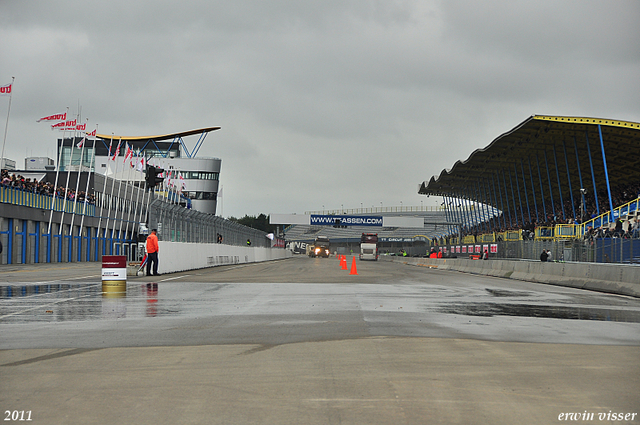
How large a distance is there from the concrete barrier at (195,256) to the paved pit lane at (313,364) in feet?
55.7

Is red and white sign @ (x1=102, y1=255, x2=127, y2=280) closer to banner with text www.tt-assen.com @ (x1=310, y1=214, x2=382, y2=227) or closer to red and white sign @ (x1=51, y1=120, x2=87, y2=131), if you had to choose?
red and white sign @ (x1=51, y1=120, x2=87, y2=131)

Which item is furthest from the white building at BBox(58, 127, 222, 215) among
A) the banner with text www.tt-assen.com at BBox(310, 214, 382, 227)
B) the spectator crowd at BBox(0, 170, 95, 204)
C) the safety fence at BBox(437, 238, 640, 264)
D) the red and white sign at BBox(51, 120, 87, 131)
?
the safety fence at BBox(437, 238, 640, 264)

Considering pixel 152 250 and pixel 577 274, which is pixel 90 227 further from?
pixel 577 274

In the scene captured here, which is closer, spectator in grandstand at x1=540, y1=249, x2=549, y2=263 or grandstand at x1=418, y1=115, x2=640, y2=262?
grandstand at x1=418, y1=115, x2=640, y2=262

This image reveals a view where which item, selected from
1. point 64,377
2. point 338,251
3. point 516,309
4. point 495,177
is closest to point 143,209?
point 495,177

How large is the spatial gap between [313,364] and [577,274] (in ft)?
64.9

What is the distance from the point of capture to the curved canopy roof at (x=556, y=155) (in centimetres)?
5109

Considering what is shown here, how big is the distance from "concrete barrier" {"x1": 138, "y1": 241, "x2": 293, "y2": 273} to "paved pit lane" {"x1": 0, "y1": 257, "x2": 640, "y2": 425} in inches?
668

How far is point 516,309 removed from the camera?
13.9m

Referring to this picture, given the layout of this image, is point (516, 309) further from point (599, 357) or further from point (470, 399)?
point (470, 399)

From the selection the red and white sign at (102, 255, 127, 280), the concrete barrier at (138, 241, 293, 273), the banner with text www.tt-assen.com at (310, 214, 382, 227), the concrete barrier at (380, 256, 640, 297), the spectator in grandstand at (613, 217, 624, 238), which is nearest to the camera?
the red and white sign at (102, 255, 127, 280)

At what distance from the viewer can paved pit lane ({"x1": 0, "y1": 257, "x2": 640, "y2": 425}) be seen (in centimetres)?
539

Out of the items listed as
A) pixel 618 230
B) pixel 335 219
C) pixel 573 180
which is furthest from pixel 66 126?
pixel 335 219

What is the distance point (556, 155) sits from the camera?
66.8 meters
